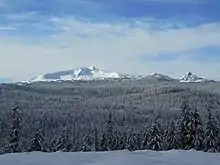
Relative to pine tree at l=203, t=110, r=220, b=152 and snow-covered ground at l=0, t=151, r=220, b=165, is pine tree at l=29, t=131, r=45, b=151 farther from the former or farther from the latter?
snow-covered ground at l=0, t=151, r=220, b=165


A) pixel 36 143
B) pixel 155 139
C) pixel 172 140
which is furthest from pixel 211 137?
pixel 36 143

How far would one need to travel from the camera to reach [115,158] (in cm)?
1035

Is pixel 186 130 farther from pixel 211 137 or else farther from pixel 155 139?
pixel 155 139

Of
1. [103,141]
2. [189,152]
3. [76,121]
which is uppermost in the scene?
[189,152]

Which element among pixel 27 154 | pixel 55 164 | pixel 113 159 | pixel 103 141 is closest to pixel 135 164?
pixel 113 159

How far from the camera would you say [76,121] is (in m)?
176

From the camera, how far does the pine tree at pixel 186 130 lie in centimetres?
2830

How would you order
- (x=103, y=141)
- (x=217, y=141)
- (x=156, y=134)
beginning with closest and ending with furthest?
(x=217, y=141) → (x=156, y=134) → (x=103, y=141)

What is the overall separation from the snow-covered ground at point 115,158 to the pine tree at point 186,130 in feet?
56.2

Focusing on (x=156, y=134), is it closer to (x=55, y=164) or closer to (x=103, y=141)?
(x=103, y=141)

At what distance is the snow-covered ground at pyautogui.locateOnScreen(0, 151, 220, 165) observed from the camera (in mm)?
9945

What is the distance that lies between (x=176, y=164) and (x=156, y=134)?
834 inches

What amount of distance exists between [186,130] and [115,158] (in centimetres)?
1885

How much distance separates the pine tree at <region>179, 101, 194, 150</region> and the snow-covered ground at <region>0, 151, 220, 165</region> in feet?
56.2
